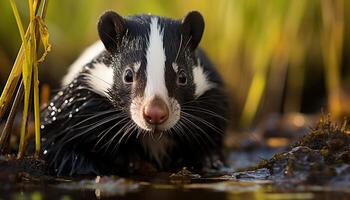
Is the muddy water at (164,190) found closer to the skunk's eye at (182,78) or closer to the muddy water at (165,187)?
the muddy water at (165,187)

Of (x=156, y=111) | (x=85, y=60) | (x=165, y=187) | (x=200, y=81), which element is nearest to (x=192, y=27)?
(x=200, y=81)

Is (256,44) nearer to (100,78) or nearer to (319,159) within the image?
(100,78)

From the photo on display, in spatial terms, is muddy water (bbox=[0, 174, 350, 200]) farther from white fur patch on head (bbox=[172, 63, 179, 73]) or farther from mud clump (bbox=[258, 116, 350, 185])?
white fur patch on head (bbox=[172, 63, 179, 73])

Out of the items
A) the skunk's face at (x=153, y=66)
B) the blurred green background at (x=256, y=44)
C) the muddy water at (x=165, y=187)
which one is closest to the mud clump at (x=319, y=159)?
the muddy water at (x=165, y=187)

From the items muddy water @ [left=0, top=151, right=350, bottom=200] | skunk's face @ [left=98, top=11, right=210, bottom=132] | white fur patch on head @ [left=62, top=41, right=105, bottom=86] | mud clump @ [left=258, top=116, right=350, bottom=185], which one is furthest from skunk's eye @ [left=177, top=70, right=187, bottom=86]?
mud clump @ [left=258, top=116, right=350, bottom=185]

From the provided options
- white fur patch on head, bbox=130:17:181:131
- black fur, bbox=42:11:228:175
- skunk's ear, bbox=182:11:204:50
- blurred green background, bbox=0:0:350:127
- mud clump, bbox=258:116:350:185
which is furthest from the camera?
blurred green background, bbox=0:0:350:127

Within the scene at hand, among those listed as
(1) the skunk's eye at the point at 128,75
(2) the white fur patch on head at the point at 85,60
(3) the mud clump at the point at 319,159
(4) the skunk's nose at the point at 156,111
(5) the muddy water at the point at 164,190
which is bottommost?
(5) the muddy water at the point at 164,190

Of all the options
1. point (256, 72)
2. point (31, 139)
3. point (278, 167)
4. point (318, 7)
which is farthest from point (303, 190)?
point (318, 7)
